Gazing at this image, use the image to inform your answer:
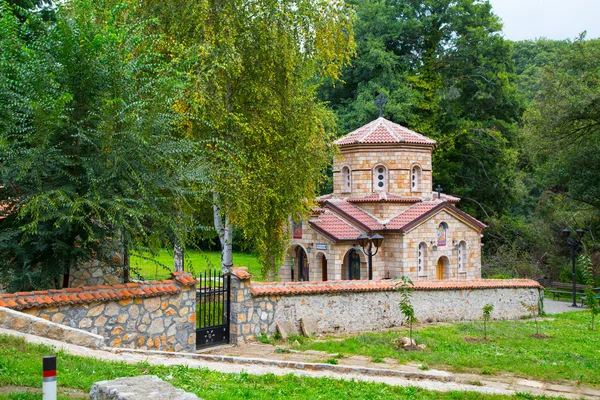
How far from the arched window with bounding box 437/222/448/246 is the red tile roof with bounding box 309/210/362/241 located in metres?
3.70

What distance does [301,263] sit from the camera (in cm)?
2756

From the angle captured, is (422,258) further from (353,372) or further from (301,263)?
(353,372)

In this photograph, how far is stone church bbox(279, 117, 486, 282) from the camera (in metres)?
25.4

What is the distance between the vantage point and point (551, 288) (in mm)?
30203

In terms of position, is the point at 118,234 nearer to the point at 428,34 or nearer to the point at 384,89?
the point at 384,89

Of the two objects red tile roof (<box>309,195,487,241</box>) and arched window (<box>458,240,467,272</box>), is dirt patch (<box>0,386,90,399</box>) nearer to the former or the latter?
red tile roof (<box>309,195,487,241</box>)

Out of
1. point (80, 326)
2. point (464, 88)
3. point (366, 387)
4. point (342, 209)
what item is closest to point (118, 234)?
point (80, 326)

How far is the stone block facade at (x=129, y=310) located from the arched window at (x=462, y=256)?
59.7ft

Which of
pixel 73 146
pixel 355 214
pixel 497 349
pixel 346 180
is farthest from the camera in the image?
pixel 346 180

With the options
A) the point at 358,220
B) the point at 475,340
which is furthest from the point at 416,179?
the point at 475,340

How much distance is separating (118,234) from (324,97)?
31228mm

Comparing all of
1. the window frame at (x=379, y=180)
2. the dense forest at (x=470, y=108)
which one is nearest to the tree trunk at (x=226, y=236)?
the window frame at (x=379, y=180)

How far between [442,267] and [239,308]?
53.7 ft

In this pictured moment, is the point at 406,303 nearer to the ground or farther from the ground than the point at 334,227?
nearer to the ground
